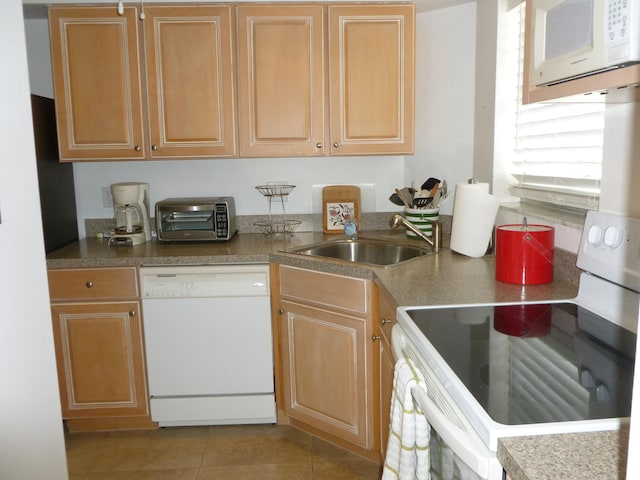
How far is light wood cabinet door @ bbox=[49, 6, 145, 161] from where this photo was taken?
254 cm

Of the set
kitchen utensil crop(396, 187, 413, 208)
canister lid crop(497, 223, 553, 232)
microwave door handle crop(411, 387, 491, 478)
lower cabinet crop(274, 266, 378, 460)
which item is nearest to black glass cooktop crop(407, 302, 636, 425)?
microwave door handle crop(411, 387, 491, 478)

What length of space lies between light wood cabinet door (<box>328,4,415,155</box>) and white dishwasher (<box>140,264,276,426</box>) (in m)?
0.79

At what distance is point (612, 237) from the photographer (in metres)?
1.43

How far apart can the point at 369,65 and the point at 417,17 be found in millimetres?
433

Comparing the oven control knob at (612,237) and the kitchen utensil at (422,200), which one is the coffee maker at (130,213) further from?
the oven control knob at (612,237)

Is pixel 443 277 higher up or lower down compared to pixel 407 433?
higher up

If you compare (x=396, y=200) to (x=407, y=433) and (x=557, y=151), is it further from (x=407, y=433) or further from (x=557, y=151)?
(x=407, y=433)

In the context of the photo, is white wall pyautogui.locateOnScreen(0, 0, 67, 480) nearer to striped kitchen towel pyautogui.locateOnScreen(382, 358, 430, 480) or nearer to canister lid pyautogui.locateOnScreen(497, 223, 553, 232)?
striped kitchen towel pyautogui.locateOnScreen(382, 358, 430, 480)

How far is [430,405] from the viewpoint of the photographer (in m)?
1.07

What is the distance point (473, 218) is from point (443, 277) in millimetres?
349

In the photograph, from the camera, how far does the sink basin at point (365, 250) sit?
2.59 meters

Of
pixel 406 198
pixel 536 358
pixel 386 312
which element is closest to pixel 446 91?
pixel 406 198

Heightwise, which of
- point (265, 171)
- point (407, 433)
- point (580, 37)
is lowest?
point (407, 433)

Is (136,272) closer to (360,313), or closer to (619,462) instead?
(360,313)
